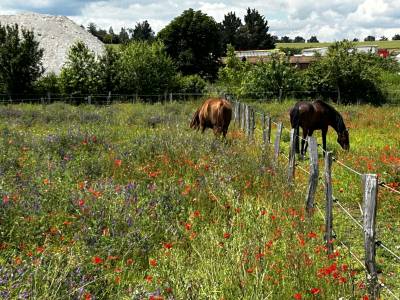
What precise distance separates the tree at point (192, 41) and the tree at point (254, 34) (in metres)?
50.4

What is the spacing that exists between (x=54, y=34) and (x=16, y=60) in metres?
17.8

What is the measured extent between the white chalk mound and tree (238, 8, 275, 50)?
1983 inches

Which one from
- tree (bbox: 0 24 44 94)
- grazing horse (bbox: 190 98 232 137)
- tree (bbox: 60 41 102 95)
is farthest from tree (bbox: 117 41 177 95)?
grazing horse (bbox: 190 98 232 137)

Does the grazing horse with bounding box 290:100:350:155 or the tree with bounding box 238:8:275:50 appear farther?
the tree with bounding box 238:8:275:50

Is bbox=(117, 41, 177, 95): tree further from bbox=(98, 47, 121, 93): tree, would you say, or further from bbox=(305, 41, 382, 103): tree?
bbox=(305, 41, 382, 103): tree

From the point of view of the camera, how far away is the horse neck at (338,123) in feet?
40.7

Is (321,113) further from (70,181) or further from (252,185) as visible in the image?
(70,181)

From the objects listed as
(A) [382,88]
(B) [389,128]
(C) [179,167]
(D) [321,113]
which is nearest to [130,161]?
(C) [179,167]

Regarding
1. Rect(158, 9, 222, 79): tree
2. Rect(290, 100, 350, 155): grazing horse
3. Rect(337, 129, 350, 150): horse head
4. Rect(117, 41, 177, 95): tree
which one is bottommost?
Rect(337, 129, 350, 150): horse head

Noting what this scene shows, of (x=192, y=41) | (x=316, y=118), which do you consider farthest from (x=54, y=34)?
(x=316, y=118)

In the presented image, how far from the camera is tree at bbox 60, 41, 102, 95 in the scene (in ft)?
91.9

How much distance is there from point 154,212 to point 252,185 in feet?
6.27

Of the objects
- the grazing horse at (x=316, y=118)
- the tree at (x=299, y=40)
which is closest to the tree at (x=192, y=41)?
the grazing horse at (x=316, y=118)

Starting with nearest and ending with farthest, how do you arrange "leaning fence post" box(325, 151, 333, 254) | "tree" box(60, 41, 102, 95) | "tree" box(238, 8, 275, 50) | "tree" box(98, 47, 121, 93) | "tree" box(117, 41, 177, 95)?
"leaning fence post" box(325, 151, 333, 254), "tree" box(60, 41, 102, 95), "tree" box(98, 47, 121, 93), "tree" box(117, 41, 177, 95), "tree" box(238, 8, 275, 50)
